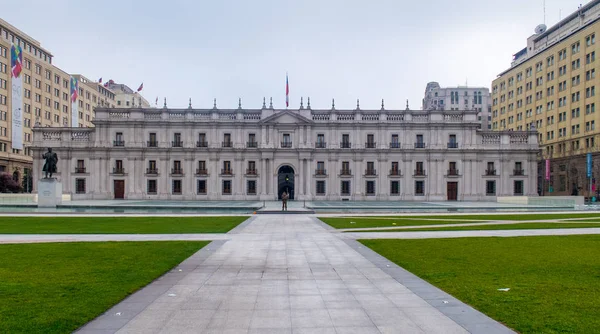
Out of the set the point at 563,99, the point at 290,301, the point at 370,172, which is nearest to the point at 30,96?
the point at 370,172

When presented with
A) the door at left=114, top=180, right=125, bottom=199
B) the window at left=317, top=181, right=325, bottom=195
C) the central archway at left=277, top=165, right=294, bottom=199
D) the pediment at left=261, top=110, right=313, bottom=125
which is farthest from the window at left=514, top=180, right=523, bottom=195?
the door at left=114, top=180, right=125, bottom=199

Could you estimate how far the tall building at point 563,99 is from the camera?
58.9 m

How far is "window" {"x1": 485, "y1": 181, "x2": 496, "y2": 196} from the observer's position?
196ft

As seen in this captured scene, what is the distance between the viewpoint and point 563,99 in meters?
65.4

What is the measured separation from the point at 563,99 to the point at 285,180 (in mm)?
43367

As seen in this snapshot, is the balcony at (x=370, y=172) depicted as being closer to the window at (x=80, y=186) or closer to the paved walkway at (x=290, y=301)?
the window at (x=80, y=186)

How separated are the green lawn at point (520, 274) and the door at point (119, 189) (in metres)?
49.6

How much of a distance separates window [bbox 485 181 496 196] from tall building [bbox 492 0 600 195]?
30.7 ft

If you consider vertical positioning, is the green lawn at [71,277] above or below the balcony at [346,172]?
below

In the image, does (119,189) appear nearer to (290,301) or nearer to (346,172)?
(346,172)

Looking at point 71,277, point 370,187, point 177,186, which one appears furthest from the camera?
point 370,187

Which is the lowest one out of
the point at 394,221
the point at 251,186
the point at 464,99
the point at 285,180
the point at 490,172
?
the point at 394,221

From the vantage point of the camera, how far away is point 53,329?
683 centimetres

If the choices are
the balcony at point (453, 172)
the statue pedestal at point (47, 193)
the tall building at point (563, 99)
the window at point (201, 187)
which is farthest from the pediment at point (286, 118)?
the tall building at point (563, 99)
